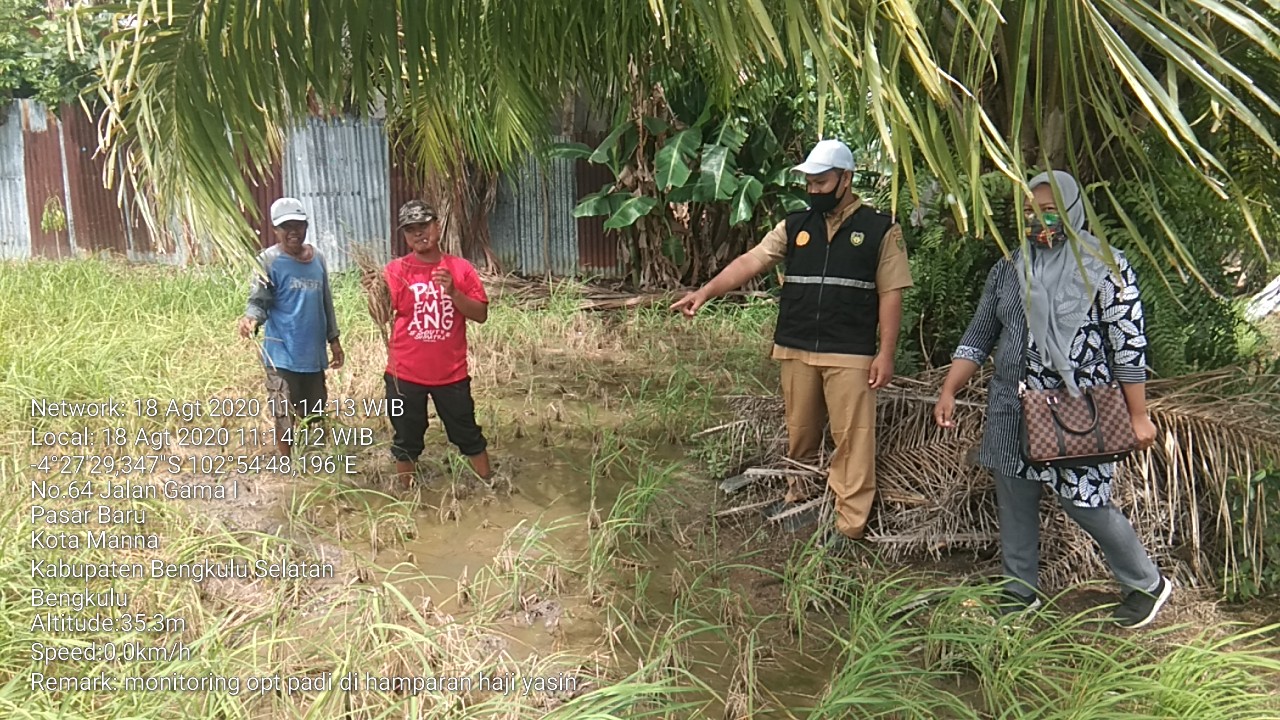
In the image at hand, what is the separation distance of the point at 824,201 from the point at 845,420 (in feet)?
2.77

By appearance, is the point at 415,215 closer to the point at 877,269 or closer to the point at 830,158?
the point at 830,158

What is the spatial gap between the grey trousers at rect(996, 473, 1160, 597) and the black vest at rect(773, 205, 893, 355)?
79 centimetres

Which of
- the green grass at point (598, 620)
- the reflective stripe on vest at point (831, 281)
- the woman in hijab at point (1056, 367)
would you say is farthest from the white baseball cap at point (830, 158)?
the green grass at point (598, 620)

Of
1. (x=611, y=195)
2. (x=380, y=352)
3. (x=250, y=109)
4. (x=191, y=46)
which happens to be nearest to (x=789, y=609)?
(x=250, y=109)

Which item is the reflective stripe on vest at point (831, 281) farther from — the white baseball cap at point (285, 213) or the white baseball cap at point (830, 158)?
the white baseball cap at point (285, 213)

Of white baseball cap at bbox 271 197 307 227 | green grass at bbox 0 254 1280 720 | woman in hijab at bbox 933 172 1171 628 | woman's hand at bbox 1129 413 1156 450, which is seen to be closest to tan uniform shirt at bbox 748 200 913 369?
woman in hijab at bbox 933 172 1171 628

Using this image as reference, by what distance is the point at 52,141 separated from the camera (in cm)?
961

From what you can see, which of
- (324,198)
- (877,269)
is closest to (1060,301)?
(877,269)

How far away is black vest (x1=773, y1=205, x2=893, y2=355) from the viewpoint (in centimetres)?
Answer: 330

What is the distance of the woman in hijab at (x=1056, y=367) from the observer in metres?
2.60

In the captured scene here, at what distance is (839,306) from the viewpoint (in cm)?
337

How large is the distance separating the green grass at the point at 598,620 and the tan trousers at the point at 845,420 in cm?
26

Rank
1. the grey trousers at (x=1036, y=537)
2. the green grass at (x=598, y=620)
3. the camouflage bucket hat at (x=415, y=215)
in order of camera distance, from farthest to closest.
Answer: the camouflage bucket hat at (x=415, y=215) → the grey trousers at (x=1036, y=537) → the green grass at (x=598, y=620)

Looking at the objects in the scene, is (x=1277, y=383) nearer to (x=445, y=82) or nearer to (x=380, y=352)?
(x=445, y=82)
